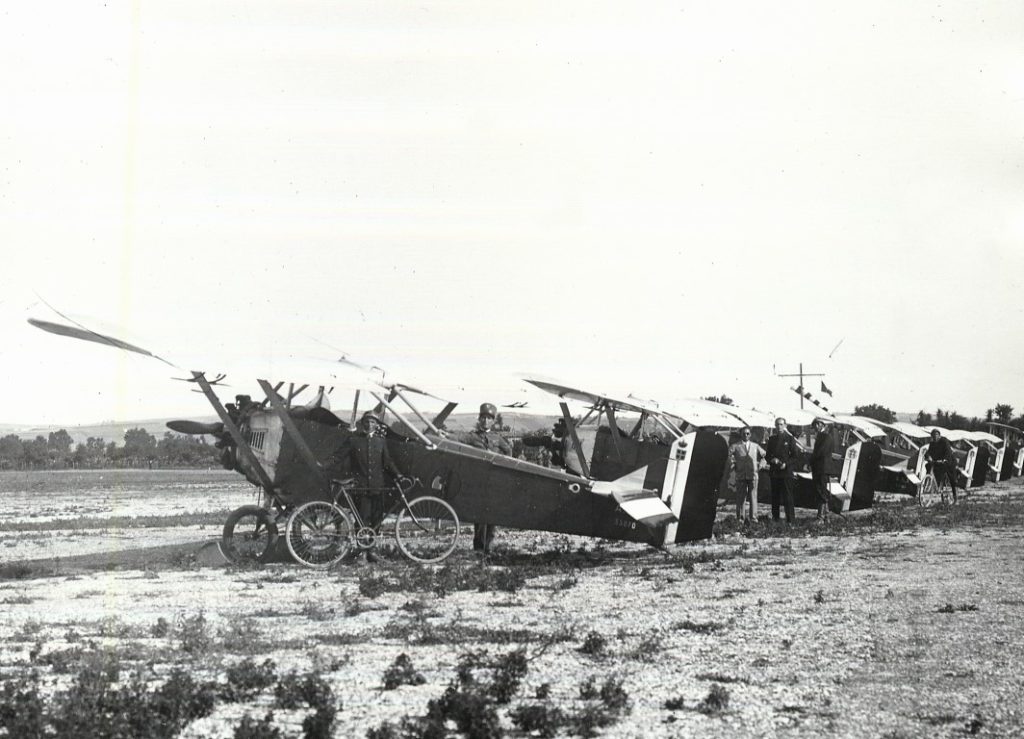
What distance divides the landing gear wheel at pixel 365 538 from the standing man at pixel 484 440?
1.82m

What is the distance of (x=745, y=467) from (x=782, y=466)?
2.73 feet

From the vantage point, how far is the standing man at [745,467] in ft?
65.7

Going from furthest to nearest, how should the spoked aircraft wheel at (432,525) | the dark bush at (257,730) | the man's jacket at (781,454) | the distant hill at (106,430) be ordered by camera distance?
the distant hill at (106,430), the man's jacket at (781,454), the spoked aircraft wheel at (432,525), the dark bush at (257,730)

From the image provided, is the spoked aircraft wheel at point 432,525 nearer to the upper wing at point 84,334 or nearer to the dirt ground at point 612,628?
the dirt ground at point 612,628

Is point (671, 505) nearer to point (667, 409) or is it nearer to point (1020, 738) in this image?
point (667, 409)

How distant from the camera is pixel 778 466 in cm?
1941

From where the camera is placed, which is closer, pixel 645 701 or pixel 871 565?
pixel 645 701

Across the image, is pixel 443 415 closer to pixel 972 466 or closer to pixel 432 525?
pixel 432 525

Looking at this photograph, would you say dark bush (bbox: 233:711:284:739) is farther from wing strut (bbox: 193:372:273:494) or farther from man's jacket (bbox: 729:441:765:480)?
man's jacket (bbox: 729:441:765:480)

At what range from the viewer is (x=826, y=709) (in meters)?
6.13

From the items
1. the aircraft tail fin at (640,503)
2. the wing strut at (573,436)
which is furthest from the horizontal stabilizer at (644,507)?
the wing strut at (573,436)

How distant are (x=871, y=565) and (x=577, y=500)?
404cm

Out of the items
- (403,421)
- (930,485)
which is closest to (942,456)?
(930,485)

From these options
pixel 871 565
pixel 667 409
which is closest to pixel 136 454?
pixel 667 409
